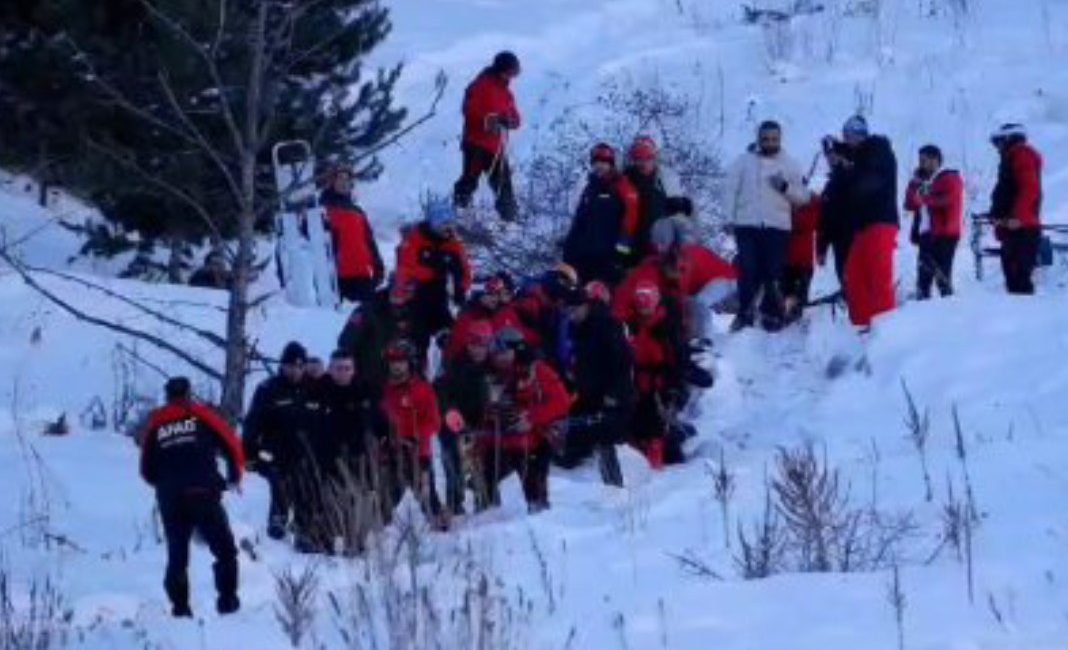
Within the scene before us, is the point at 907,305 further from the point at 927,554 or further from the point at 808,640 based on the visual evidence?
the point at 808,640

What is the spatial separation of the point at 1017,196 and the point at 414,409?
5.34 metres

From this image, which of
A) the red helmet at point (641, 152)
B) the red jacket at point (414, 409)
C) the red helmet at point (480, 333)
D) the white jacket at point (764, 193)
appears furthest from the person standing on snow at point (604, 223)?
the red jacket at point (414, 409)

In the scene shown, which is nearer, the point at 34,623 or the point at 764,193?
the point at 34,623

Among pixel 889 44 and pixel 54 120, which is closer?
pixel 54 120

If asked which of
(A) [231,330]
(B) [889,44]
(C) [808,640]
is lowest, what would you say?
(C) [808,640]

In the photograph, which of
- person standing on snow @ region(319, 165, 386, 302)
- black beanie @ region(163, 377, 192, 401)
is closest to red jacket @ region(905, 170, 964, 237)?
person standing on snow @ region(319, 165, 386, 302)

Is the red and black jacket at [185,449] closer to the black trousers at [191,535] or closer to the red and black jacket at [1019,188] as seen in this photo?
the black trousers at [191,535]

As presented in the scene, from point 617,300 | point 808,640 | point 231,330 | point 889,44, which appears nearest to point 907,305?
point 617,300

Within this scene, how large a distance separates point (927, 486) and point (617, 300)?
4672 mm

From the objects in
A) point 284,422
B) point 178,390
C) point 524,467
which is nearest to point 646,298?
point 524,467

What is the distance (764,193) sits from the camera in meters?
17.7

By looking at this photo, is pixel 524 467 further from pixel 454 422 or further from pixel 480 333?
pixel 480 333

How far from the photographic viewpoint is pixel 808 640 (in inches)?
367

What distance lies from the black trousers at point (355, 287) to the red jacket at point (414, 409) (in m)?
4.03
